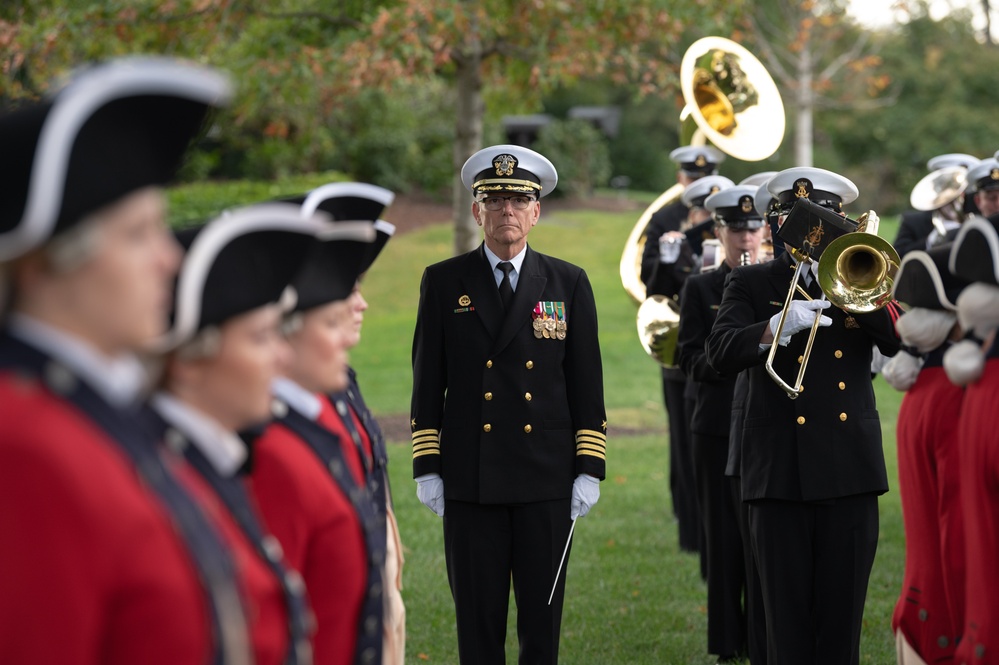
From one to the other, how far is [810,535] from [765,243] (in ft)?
9.09

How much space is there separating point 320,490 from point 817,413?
115 inches

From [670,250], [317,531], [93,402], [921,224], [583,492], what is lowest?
[317,531]

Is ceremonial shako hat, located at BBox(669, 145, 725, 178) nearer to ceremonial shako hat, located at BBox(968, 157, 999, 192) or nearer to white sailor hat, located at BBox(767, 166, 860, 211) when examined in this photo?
ceremonial shako hat, located at BBox(968, 157, 999, 192)

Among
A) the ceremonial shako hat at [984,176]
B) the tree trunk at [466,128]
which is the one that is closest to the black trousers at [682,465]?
the ceremonial shako hat at [984,176]

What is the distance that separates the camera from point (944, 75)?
38.7 metres

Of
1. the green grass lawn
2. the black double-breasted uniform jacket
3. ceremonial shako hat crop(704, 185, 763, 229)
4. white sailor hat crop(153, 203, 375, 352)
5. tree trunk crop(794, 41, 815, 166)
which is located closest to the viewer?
white sailor hat crop(153, 203, 375, 352)

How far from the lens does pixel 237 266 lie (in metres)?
2.70

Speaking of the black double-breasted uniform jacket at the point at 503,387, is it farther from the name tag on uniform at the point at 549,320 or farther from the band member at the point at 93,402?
the band member at the point at 93,402

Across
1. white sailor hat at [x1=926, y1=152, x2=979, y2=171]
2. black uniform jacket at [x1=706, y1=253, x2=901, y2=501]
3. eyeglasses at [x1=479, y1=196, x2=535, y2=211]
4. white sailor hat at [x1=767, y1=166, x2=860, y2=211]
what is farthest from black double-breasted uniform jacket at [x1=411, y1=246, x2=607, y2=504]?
white sailor hat at [x1=926, y1=152, x2=979, y2=171]

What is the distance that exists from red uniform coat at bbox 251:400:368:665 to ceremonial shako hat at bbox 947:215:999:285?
175cm

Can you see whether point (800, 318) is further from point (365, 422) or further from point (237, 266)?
point (237, 266)

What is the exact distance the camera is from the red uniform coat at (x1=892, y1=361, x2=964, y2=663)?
4.00 meters

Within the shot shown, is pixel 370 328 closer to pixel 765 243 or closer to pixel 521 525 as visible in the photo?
pixel 765 243

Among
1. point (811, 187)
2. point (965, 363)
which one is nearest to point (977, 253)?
point (965, 363)
